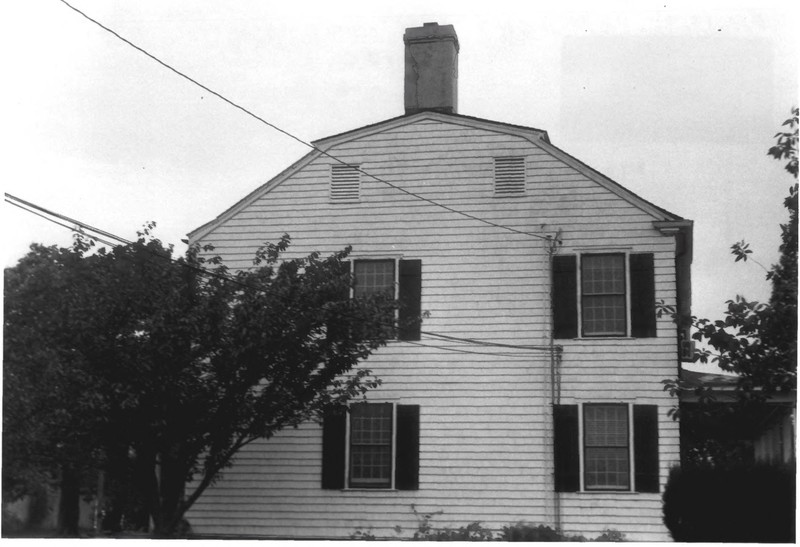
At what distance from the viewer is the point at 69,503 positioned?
10.0 meters

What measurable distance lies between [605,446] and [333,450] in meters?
2.69

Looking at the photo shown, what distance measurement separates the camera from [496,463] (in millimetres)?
10133

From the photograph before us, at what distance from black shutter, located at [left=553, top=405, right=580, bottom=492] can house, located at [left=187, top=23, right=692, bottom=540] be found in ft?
0.06

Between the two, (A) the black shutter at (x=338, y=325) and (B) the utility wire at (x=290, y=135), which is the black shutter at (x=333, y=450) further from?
(B) the utility wire at (x=290, y=135)

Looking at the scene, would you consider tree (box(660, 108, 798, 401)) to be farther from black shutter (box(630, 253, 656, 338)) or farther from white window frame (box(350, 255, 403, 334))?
white window frame (box(350, 255, 403, 334))

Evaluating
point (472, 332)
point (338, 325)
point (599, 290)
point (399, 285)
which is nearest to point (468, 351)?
point (472, 332)

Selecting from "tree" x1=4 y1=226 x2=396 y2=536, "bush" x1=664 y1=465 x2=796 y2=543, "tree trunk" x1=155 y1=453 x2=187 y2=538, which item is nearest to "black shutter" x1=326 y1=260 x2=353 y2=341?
"tree" x1=4 y1=226 x2=396 y2=536

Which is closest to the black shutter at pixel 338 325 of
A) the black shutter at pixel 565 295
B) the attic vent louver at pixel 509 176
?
the attic vent louver at pixel 509 176

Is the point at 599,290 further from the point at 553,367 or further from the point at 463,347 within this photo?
the point at 463,347

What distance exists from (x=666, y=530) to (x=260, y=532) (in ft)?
12.6

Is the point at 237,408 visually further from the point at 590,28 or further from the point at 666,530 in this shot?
the point at 590,28

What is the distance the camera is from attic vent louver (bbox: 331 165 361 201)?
10.8m

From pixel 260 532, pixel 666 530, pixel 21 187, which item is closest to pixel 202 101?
pixel 21 187

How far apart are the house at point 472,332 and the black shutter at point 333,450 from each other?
0.02 metres
